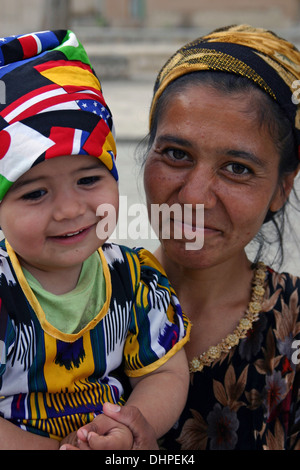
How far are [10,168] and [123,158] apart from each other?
397cm

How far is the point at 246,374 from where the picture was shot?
204cm

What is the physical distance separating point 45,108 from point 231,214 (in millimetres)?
673

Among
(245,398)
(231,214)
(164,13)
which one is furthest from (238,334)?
(164,13)

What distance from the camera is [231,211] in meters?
1.84

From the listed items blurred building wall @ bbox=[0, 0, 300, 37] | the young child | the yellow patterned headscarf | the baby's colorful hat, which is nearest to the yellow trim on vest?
the young child

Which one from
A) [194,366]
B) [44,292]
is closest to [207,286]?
[194,366]

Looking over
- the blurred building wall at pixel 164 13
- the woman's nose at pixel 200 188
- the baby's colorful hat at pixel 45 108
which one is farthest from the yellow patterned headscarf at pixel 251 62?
the blurred building wall at pixel 164 13

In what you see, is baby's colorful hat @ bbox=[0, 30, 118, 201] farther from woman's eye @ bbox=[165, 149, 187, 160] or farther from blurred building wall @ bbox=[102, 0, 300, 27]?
blurred building wall @ bbox=[102, 0, 300, 27]

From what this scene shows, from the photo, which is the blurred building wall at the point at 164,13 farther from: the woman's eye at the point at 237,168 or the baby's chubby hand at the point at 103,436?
the baby's chubby hand at the point at 103,436

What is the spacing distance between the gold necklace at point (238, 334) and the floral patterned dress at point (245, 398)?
0.05 feet

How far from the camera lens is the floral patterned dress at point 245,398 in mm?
2021

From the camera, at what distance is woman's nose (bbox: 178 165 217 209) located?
70.6 inches
